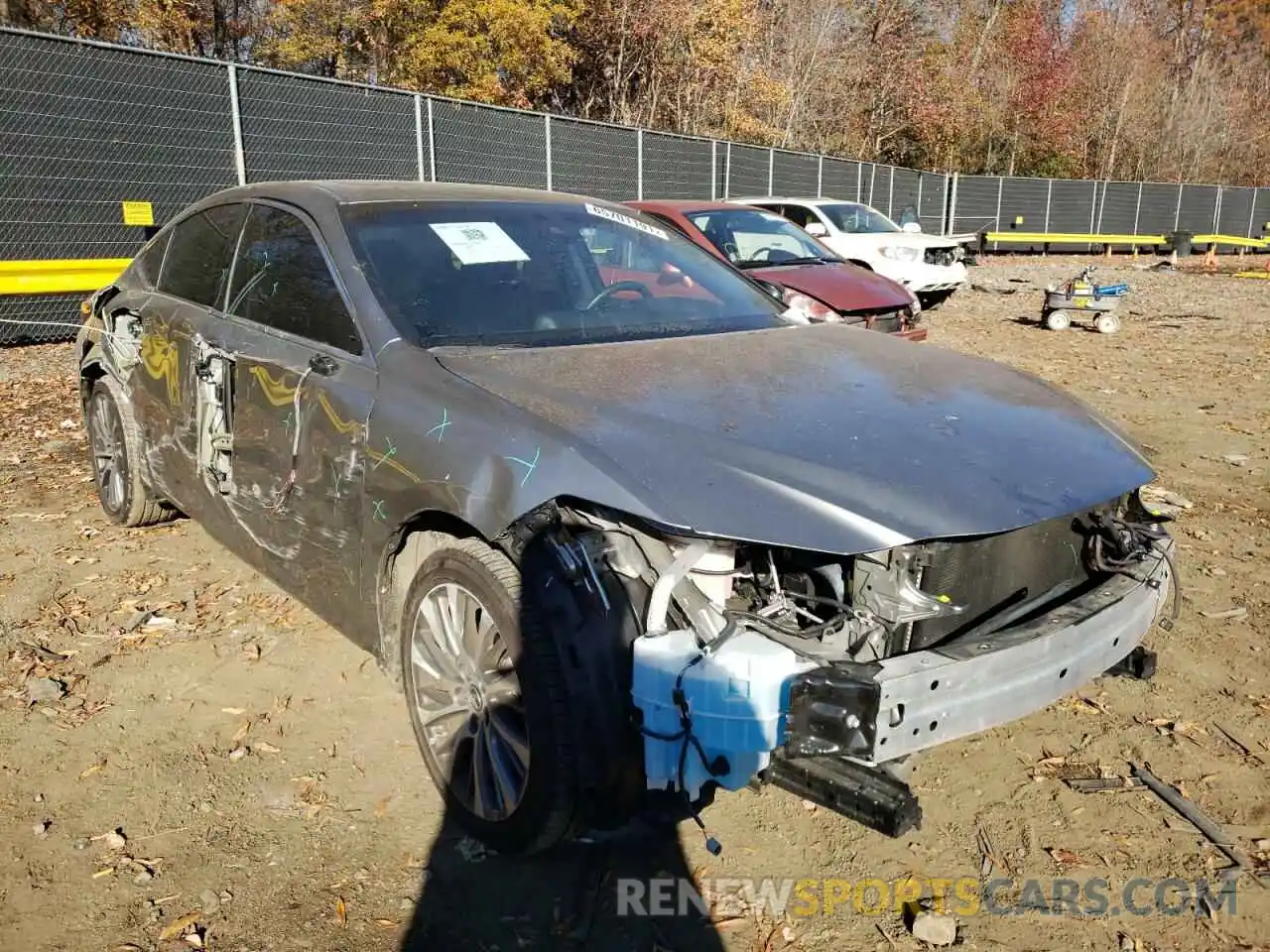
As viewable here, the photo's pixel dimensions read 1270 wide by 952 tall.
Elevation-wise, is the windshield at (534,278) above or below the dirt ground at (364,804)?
above

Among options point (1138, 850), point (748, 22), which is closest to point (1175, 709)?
point (1138, 850)

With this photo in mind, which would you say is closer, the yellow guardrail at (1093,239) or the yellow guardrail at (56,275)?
the yellow guardrail at (56,275)

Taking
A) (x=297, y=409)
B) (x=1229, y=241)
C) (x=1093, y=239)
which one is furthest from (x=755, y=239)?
(x=1229, y=241)

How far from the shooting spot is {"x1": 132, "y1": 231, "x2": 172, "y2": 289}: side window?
4.57 m

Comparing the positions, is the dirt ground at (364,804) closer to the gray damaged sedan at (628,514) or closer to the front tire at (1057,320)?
the gray damaged sedan at (628,514)

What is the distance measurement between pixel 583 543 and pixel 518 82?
1036 inches

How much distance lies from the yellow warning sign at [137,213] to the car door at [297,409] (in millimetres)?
7541

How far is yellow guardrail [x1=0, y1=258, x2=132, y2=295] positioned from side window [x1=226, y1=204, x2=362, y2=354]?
6419 mm

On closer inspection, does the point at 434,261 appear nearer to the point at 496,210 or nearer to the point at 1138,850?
the point at 496,210

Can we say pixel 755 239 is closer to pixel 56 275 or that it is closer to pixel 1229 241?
pixel 56 275

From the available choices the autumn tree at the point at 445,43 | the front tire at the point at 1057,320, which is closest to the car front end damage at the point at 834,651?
the front tire at the point at 1057,320

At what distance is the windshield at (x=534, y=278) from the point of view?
127 inches

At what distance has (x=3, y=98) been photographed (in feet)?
30.8

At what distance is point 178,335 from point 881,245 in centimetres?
1127
